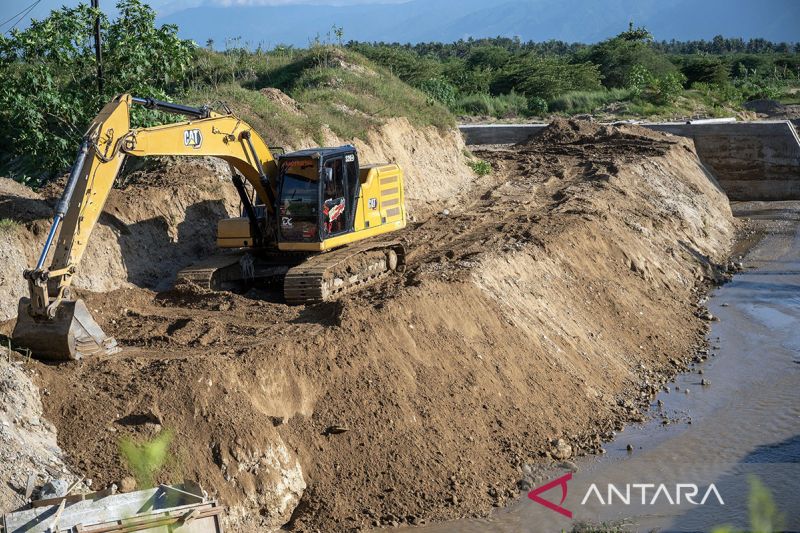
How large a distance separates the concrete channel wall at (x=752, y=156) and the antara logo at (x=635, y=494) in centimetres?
2182

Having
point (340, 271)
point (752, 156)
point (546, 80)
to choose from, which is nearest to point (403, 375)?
point (340, 271)

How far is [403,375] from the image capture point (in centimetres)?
1290

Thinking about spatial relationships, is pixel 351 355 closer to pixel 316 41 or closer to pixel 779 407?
Answer: pixel 779 407

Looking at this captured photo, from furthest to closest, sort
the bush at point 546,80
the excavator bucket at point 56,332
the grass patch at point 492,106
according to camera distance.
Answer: the bush at point 546,80 < the grass patch at point 492,106 < the excavator bucket at point 56,332

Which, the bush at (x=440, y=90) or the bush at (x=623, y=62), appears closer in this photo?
the bush at (x=440, y=90)

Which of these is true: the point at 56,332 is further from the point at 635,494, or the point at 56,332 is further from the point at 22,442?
the point at 635,494

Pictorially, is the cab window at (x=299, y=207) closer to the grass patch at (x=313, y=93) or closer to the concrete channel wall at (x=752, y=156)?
the grass patch at (x=313, y=93)

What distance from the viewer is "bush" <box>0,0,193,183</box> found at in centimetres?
1797

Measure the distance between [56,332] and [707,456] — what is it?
28.6 feet

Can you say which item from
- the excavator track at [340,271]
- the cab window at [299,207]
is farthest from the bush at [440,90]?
the cab window at [299,207]

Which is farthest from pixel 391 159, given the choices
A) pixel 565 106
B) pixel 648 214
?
pixel 565 106

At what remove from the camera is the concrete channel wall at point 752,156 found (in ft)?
104

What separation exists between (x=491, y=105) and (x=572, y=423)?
31049mm

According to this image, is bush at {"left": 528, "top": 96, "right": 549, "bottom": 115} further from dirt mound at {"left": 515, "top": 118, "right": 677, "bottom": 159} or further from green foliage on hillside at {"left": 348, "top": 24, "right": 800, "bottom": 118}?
dirt mound at {"left": 515, "top": 118, "right": 677, "bottom": 159}
